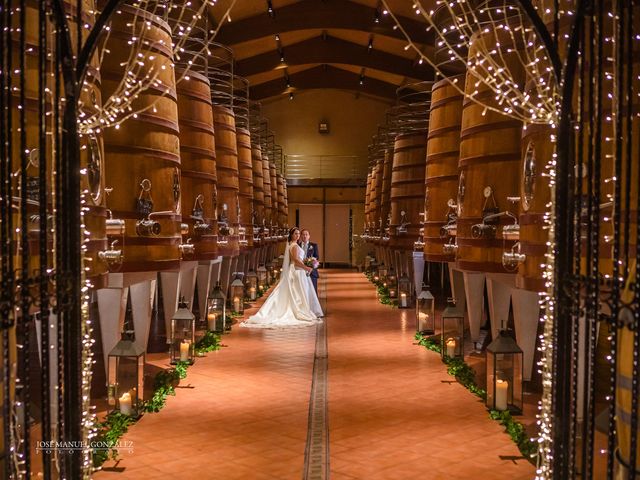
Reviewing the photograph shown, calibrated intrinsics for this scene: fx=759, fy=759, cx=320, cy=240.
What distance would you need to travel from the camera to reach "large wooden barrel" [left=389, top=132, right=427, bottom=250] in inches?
460

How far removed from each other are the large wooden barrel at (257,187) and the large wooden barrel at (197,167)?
6943mm

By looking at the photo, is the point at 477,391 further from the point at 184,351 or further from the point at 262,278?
the point at 262,278

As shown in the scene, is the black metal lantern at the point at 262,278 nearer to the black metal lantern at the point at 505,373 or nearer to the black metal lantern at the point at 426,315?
the black metal lantern at the point at 426,315

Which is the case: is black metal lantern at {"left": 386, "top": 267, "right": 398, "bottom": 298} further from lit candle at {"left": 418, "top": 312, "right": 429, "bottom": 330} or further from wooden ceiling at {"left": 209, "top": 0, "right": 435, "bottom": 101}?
lit candle at {"left": 418, "top": 312, "right": 429, "bottom": 330}

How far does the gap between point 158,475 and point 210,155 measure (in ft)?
16.4

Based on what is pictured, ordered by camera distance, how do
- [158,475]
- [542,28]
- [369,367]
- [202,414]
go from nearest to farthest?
[542,28] → [158,475] → [202,414] → [369,367]

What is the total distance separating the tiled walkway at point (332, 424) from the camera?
4133 millimetres

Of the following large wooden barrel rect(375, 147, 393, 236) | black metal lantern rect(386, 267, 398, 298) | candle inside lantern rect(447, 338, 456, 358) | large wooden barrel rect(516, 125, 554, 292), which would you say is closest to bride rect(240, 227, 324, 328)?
black metal lantern rect(386, 267, 398, 298)

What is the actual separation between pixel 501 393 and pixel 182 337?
3.38 metres

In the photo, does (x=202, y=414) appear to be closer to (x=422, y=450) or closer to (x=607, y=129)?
(x=422, y=450)

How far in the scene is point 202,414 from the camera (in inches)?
212

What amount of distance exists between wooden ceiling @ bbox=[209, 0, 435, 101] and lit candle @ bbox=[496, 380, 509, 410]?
1131cm

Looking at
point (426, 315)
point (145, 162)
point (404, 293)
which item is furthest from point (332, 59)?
point (145, 162)

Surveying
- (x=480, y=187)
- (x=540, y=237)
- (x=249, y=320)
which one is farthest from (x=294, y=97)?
(x=540, y=237)
